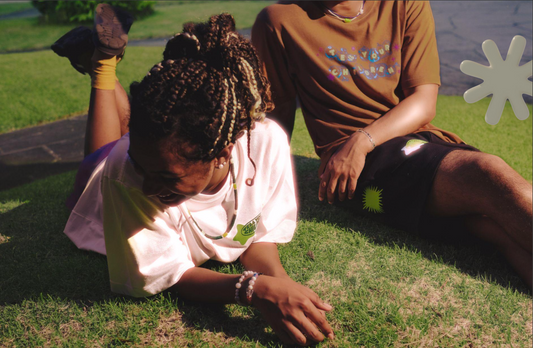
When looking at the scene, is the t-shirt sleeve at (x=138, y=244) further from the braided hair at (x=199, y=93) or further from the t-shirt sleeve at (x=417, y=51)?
the t-shirt sleeve at (x=417, y=51)

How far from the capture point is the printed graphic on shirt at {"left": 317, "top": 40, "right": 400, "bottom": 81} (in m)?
2.77

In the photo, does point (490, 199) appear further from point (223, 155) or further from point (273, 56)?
point (273, 56)

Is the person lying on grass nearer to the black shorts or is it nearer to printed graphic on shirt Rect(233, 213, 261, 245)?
printed graphic on shirt Rect(233, 213, 261, 245)

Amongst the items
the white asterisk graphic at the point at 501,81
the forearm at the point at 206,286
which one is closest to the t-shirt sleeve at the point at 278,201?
the forearm at the point at 206,286

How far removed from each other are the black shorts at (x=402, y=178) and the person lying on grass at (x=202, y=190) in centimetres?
53

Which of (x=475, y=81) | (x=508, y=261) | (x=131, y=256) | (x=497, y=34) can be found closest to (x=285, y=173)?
(x=131, y=256)

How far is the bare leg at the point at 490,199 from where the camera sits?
2115 millimetres

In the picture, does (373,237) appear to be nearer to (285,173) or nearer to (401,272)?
(401,272)

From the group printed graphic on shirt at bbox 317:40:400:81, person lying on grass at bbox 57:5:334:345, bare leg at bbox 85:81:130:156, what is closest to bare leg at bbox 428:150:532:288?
printed graphic on shirt at bbox 317:40:400:81

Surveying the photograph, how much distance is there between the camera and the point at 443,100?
6469 millimetres

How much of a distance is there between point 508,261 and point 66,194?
3064 millimetres

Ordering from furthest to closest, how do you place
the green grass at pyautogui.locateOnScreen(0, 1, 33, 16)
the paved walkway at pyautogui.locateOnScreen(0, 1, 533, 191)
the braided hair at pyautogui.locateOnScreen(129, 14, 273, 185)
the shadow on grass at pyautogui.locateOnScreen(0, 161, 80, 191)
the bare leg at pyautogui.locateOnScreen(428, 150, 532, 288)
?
the green grass at pyautogui.locateOnScreen(0, 1, 33, 16) < the paved walkway at pyautogui.locateOnScreen(0, 1, 533, 191) < the shadow on grass at pyautogui.locateOnScreen(0, 161, 80, 191) < the bare leg at pyautogui.locateOnScreen(428, 150, 532, 288) < the braided hair at pyautogui.locateOnScreen(129, 14, 273, 185)

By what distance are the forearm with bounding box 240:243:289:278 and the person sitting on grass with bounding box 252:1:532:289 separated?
1.46 feet

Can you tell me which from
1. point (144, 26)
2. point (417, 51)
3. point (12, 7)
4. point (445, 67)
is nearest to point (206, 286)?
point (417, 51)
